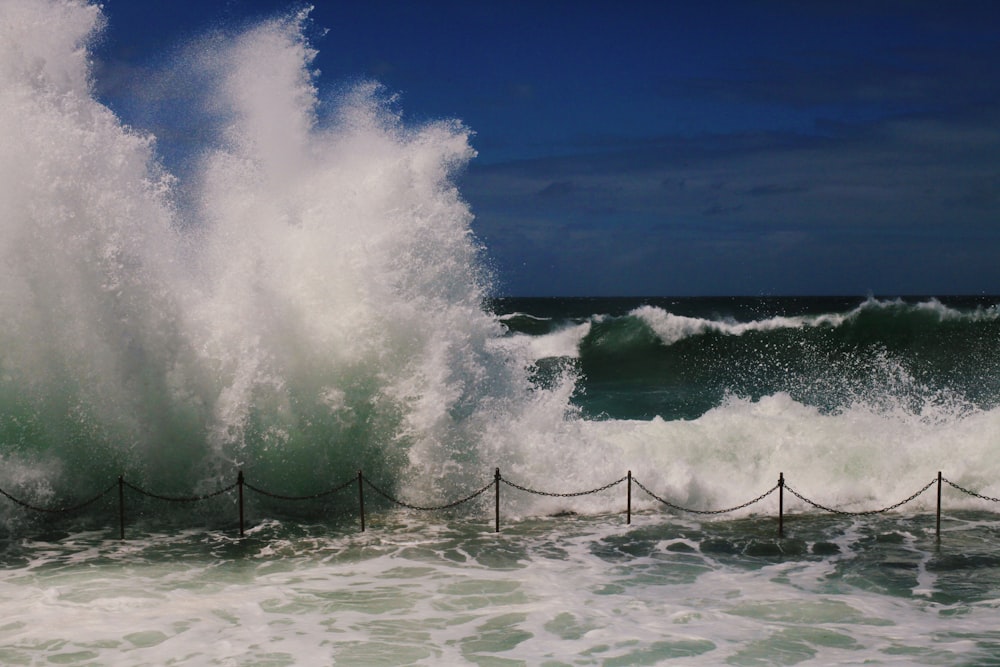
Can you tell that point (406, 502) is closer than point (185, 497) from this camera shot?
No

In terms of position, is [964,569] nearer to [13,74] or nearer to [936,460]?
[936,460]

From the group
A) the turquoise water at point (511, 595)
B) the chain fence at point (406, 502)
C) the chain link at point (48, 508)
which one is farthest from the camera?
the chain fence at point (406, 502)

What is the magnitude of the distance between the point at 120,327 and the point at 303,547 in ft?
14.1

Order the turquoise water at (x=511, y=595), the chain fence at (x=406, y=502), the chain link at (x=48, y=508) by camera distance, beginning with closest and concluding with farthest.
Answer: the turquoise water at (x=511, y=595) < the chain link at (x=48, y=508) < the chain fence at (x=406, y=502)

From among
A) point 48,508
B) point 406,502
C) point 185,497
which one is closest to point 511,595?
point 406,502

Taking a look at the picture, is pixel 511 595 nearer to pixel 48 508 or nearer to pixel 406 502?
pixel 406 502

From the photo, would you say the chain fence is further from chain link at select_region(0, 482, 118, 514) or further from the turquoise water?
the turquoise water

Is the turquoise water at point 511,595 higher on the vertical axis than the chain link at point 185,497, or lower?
lower

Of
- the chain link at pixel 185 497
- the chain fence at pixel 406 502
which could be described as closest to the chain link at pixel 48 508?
the chain fence at pixel 406 502

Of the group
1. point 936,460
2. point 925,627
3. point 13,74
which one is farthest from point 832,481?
point 13,74

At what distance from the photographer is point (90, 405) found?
1179 cm

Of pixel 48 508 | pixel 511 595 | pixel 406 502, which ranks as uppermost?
pixel 48 508

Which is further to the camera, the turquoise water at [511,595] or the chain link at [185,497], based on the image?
the chain link at [185,497]

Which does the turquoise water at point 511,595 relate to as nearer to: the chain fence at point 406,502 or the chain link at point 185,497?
the chain fence at point 406,502
